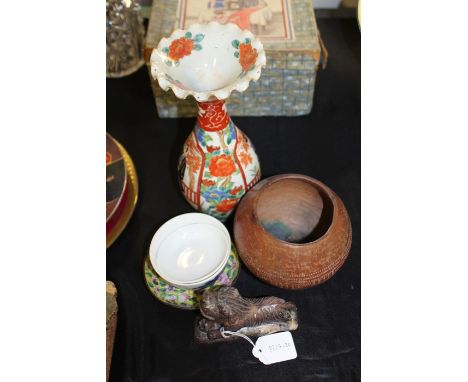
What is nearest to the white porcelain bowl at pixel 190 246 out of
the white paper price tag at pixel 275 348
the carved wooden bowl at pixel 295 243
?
the carved wooden bowl at pixel 295 243

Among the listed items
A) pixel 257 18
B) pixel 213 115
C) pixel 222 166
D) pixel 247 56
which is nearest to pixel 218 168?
pixel 222 166

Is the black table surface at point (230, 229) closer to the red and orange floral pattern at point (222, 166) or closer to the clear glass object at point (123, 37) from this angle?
the clear glass object at point (123, 37)

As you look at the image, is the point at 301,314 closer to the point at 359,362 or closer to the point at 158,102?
the point at 359,362

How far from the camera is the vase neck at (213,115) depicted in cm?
79

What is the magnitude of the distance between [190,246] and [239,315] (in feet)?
0.56

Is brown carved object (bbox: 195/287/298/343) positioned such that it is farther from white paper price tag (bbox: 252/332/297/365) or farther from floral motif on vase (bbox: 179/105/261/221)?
floral motif on vase (bbox: 179/105/261/221)

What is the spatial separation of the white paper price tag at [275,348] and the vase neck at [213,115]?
1.32 feet

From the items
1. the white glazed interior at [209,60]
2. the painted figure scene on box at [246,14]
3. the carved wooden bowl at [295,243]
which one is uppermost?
the white glazed interior at [209,60]

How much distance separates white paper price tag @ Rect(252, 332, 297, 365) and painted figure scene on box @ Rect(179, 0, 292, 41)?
67cm

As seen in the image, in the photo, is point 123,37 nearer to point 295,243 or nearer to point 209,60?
point 209,60

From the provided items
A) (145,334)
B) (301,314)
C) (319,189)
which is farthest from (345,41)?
(145,334)

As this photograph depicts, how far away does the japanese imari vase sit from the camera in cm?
80

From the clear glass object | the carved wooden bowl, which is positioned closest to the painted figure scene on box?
the clear glass object

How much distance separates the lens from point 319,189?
0.85m
